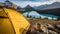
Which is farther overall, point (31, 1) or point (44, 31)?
point (31, 1)

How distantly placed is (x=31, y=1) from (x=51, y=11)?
384mm

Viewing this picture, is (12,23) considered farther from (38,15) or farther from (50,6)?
(50,6)

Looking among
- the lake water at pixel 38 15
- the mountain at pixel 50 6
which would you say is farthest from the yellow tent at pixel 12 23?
the mountain at pixel 50 6

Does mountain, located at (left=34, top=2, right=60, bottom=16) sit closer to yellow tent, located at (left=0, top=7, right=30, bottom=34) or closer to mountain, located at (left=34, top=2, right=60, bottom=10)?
mountain, located at (left=34, top=2, right=60, bottom=10)

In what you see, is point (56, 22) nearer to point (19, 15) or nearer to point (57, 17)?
point (57, 17)

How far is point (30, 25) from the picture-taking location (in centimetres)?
260

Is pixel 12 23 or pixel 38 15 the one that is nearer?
pixel 12 23

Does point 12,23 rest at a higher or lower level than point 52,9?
lower

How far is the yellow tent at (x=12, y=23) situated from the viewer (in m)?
2.53

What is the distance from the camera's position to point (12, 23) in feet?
8.39

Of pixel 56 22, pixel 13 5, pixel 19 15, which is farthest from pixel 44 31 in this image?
pixel 13 5

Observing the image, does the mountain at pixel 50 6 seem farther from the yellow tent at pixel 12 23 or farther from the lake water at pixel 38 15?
the yellow tent at pixel 12 23

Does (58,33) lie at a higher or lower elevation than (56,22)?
lower

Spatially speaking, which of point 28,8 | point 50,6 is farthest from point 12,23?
point 50,6
